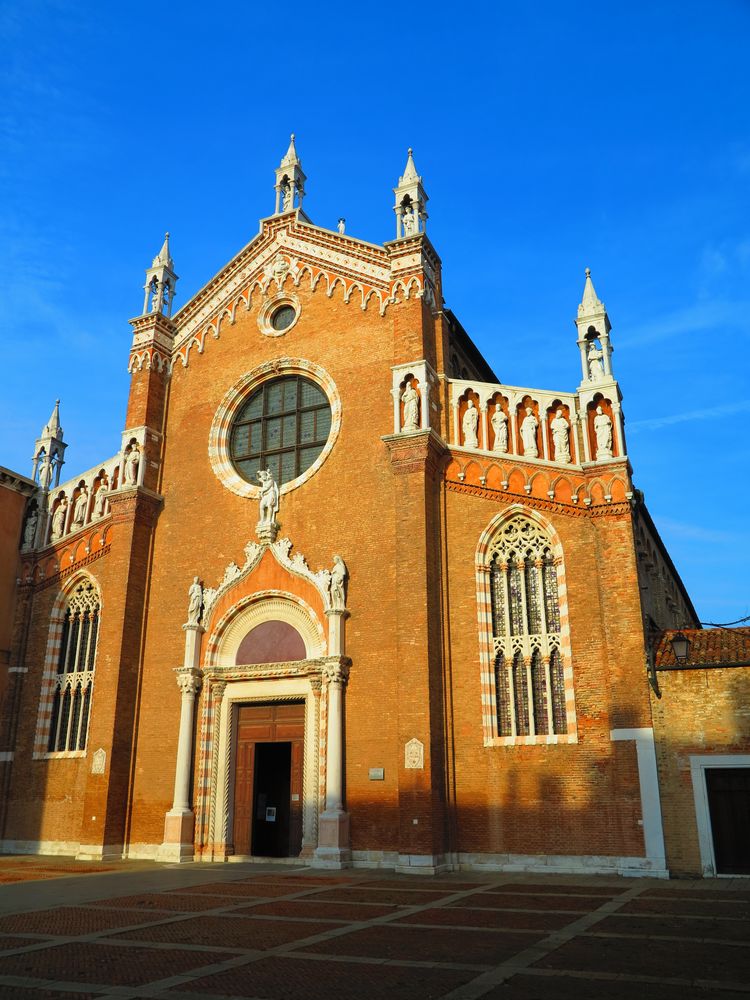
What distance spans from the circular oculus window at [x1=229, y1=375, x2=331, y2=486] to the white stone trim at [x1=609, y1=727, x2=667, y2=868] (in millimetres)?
10334

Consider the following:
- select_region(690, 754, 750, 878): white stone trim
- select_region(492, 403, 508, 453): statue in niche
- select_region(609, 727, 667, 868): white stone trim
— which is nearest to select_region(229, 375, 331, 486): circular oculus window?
select_region(492, 403, 508, 453): statue in niche

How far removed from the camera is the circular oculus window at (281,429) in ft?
73.8

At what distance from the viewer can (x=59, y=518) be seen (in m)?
25.8

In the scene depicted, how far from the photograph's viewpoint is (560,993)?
7.14 m

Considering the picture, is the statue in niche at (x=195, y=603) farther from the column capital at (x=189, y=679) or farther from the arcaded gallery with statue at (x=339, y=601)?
the column capital at (x=189, y=679)

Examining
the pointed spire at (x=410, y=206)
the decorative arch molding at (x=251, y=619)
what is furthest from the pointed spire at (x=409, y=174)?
the decorative arch molding at (x=251, y=619)

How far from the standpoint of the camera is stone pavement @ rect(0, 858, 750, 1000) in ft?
24.5

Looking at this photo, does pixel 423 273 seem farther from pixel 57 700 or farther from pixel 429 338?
pixel 57 700

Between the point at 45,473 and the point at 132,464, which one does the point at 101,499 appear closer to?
the point at 132,464

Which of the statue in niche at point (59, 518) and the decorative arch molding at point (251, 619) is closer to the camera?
the decorative arch molding at point (251, 619)

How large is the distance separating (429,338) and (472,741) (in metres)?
9.84

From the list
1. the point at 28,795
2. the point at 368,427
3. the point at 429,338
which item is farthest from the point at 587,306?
the point at 28,795

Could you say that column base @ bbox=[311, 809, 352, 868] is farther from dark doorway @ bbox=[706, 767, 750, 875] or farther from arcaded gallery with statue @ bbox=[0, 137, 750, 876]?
dark doorway @ bbox=[706, 767, 750, 875]

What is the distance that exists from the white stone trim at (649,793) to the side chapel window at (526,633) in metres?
1.73
